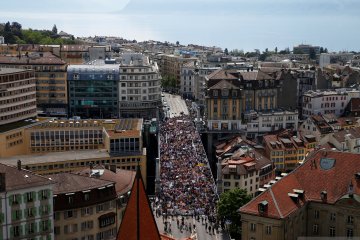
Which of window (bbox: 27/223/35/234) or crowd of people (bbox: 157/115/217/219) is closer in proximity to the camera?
window (bbox: 27/223/35/234)

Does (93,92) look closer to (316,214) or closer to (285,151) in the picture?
(285,151)

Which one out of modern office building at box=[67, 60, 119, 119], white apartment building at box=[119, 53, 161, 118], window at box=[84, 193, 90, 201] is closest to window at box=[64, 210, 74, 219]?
window at box=[84, 193, 90, 201]

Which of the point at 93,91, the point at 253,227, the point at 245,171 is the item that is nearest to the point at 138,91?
the point at 93,91

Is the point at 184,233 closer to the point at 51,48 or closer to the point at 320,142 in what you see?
the point at 320,142

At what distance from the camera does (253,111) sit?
12794cm

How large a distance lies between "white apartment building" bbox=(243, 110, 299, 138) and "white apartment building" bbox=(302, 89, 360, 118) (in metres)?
10.1

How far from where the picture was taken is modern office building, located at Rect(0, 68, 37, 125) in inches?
4104

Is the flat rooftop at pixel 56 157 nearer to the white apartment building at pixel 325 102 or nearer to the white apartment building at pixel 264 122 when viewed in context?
the white apartment building at pixel 264 122

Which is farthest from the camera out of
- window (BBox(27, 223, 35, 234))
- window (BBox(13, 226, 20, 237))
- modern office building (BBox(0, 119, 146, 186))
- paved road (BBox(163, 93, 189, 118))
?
paved road (BBox(163, 93, 189, 118))

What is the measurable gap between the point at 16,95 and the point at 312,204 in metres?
61.5

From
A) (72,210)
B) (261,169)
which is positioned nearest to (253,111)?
(261,169)

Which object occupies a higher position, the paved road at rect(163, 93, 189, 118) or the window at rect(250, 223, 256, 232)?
the paved road at rect(163, 93, 189, 118)

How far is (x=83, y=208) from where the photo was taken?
Answer: 6112cm

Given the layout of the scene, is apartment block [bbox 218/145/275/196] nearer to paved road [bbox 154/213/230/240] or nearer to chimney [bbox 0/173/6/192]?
paved road [bbox 154/213/230/240]
